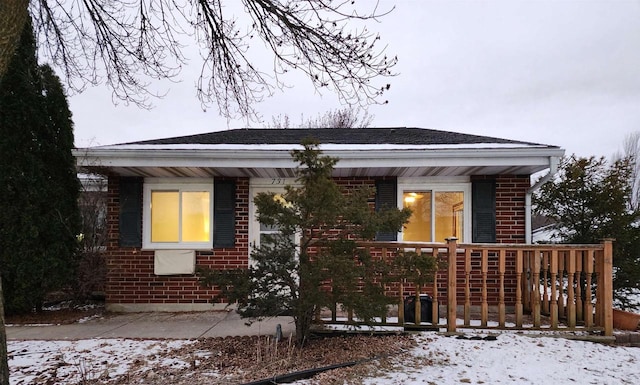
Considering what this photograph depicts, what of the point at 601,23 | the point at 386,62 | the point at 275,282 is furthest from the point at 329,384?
the point at 601,23

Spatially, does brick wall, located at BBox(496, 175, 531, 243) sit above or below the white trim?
below

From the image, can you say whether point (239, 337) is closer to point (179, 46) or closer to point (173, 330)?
point (173, 330)

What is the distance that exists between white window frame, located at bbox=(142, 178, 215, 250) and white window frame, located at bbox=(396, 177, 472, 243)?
3127 millimetres

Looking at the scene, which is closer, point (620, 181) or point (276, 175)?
point (620, 181)

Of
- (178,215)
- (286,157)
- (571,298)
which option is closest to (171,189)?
(178,215)

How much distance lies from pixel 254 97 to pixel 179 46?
1.26 meters

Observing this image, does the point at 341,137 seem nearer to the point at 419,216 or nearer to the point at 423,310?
the point at 419,216

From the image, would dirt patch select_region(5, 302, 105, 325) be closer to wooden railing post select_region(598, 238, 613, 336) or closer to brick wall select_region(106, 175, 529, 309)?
brick wall select_region(106, 175, 529, 309)

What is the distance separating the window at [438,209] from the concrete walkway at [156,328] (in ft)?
8.79

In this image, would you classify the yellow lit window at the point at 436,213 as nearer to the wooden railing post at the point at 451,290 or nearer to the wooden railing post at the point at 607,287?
the wooden railing post at the point at 451,290

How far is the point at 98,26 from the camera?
5.67m

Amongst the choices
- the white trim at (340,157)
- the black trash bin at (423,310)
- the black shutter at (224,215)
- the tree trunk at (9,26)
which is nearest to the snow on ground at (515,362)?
the black trash bin at (423,310)

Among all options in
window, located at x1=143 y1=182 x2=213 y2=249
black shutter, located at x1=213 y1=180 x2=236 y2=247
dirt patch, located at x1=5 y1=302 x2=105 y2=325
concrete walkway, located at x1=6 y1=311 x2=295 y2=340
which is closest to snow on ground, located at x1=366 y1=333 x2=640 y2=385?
concrete walkway, located at x1=6 y1=311 x2=295 y2=340

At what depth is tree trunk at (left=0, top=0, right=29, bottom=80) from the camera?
3021mm
